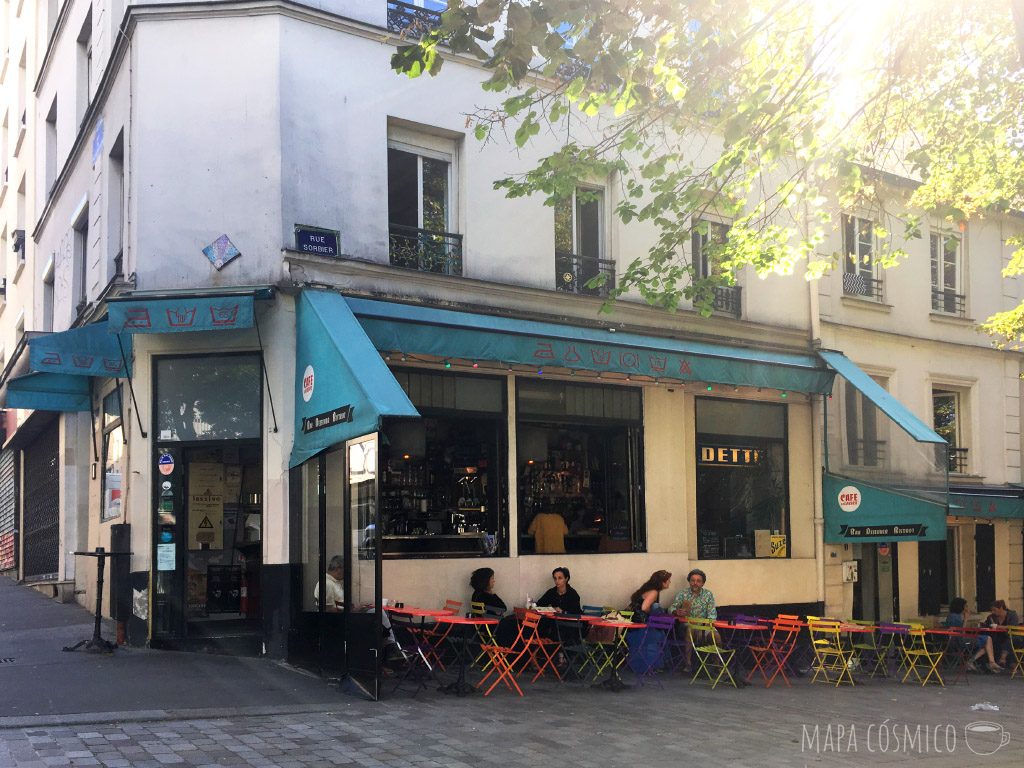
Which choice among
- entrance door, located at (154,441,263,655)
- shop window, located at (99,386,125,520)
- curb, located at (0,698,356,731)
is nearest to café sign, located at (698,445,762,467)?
entrance door, located at (154,441,263,655)

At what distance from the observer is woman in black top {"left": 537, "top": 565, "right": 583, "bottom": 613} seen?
12406mm

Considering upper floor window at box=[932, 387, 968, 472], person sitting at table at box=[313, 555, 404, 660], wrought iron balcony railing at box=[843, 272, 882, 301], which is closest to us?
person sitting at table at box=[313, 555, 404, 660]

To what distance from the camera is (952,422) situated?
1906cm

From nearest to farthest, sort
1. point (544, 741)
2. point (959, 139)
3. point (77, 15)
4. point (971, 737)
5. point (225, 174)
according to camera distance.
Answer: point (544, 741) → point (971, 737) → point (225, 174) → point (959, 139) → point (77, 15)

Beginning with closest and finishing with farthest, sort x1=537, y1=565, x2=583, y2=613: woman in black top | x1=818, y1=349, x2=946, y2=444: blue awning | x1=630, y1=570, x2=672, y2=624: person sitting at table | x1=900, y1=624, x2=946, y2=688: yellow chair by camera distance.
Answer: x1=537, y1=565, x2=583, y2=613: woman in black top < x1=630, y1=570, x2=672, y2=624: person sitting at table < x1=900, y1=624, x2=946, y2=688: yellow chair < x1=818, y1=349, x2=946, y2=444: blue awning

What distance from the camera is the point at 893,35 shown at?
1070cm

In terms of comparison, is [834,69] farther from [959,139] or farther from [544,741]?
[544,741]

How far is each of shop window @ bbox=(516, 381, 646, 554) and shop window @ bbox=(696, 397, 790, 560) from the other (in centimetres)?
126

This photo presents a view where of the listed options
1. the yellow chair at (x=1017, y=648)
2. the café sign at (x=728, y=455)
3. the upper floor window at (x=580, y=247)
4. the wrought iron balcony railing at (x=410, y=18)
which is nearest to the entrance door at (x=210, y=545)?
the upper floor window at (x=580, y=247)

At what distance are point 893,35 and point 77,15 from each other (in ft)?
38.4

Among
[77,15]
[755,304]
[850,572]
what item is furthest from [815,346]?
[77,15]

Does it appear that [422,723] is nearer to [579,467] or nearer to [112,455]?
[579,467]

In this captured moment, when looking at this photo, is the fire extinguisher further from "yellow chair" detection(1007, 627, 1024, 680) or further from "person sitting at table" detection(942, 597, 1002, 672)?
"yellow chair" detection(1007, 627, 1024, 680)

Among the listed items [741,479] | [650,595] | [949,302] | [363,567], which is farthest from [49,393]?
[949,302]
